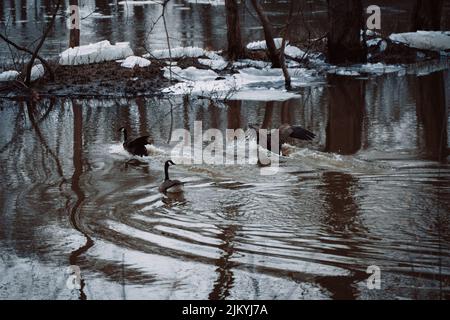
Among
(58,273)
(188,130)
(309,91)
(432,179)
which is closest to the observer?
(58,273)

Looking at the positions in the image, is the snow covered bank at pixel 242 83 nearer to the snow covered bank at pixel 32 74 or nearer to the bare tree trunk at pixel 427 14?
the snow covered bank at pixel 32 74

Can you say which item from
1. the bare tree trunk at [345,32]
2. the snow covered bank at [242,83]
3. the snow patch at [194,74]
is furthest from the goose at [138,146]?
the bare tree trunk at [345,32]

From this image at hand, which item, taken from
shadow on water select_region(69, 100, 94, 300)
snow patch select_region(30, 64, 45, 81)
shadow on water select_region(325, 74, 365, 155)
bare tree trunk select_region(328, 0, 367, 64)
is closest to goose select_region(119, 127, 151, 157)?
shadow on water select_region(69, 100, 94, 300)

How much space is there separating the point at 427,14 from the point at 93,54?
9922 millimetres

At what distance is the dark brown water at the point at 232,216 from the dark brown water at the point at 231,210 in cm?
2

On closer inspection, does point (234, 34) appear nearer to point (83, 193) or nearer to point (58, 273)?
point (83, 193)

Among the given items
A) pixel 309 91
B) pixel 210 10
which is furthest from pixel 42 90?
pixel 210 10

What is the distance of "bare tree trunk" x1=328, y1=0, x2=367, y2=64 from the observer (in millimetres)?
19812

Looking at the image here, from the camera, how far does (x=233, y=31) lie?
19922mm

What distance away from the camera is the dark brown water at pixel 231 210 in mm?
7070

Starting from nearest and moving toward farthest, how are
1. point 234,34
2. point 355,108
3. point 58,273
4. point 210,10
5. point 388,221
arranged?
point 58,273 < point 388,221 < point 355,108 < point 234,34 < point 210,10

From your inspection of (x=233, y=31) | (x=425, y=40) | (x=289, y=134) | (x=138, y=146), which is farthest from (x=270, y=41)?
(x=138, y=146)

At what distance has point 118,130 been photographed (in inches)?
547

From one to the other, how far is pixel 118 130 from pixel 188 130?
126 centimetres
